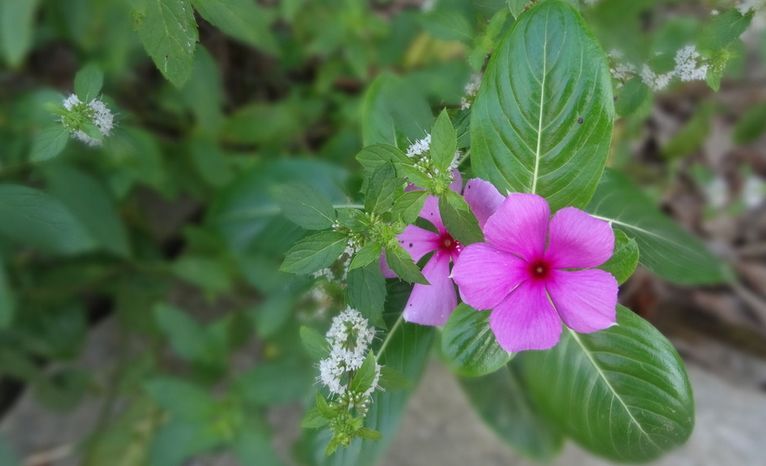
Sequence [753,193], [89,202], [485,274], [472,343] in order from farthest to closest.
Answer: [753,193] → [89,202] → [472,343] → [485,274]

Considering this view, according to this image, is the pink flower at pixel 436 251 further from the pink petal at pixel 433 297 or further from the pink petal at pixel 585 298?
the pink petal at pixel 585 298

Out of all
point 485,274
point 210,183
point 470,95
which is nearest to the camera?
point 485,274

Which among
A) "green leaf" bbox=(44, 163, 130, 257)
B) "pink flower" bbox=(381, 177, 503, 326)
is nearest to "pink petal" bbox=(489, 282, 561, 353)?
"pink flower" bbox=(381, 177, 503, 326)

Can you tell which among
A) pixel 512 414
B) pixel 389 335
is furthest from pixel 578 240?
pixel 512 414

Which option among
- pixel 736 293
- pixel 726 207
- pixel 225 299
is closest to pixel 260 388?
pixel 225 299

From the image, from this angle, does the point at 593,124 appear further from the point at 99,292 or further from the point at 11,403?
the point at 11,403

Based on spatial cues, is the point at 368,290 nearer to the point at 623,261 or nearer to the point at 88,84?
the point at 623,261

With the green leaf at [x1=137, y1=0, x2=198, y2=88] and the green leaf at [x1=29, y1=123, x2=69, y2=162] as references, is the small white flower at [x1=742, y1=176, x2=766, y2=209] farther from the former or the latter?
the green leaf at [x1=29, y1=123, x2=69, y2=162]

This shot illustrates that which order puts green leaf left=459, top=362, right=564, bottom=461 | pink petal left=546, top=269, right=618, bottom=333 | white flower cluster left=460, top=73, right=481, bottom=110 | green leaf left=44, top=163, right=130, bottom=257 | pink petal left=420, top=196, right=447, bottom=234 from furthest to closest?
green leaf left=44, top=163, right=130, bottom=257, green leaf left=459, top=362, right=564, bottom=461, white flower cluster left=460, top=73, right=481, bottom=110, pink petal left=420, top=196, right=447, bottom=234, pink petal left=546, top=269, right=618, bottom=333
